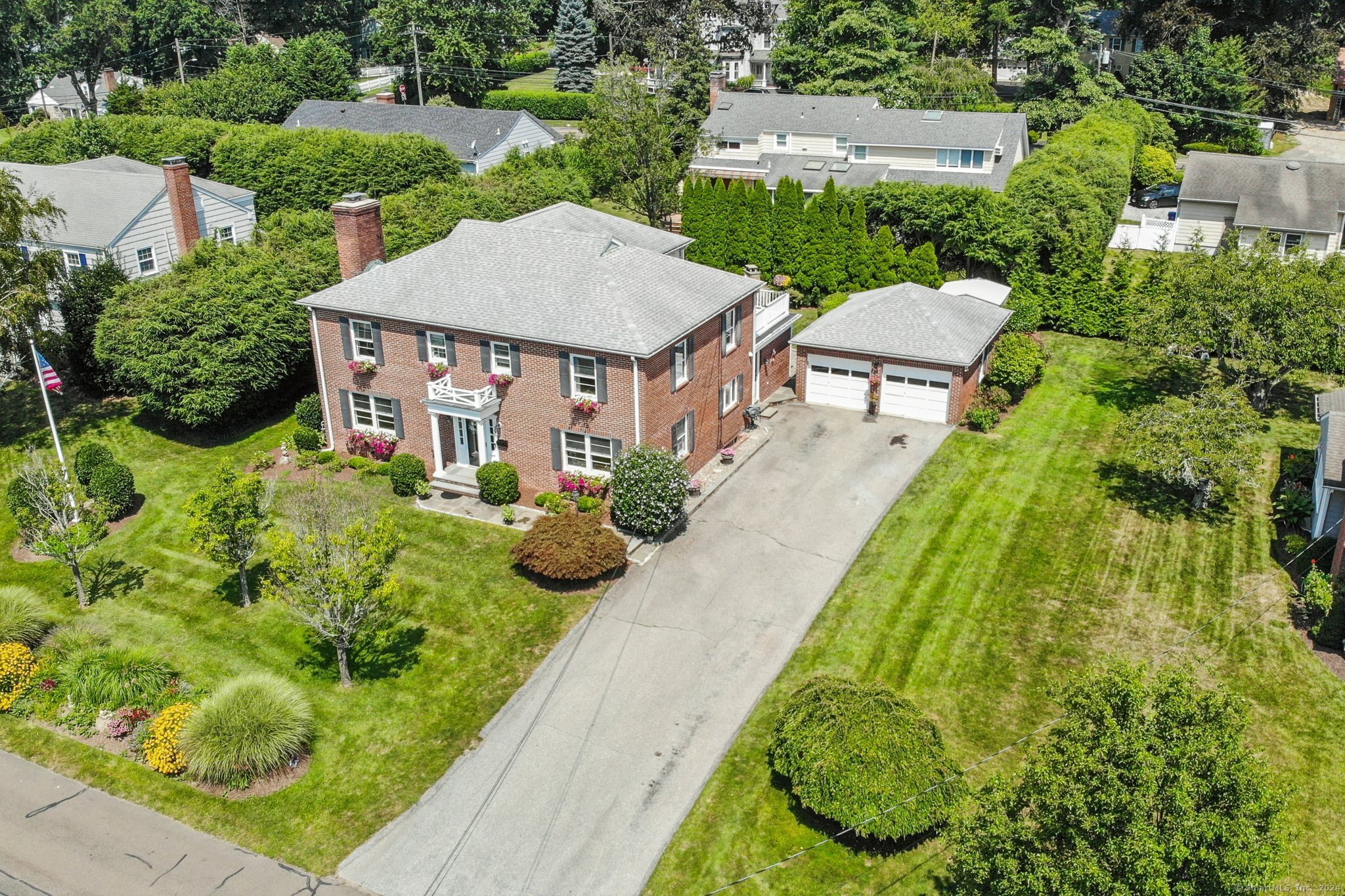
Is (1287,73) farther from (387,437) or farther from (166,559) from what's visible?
(166,559)

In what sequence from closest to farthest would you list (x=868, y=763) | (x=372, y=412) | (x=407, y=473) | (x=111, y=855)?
(x=868, y=763) → (x=111, y=855) → (x=407, y=473) → (x=372, y=412)

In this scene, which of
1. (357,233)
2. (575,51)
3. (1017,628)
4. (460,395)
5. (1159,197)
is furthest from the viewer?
(575,51)

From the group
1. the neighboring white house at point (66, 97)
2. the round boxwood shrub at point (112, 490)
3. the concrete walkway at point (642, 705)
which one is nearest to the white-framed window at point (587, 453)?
the concrete walkway at point (642, 705)

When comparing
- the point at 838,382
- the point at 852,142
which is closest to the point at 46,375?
the point at 838,382

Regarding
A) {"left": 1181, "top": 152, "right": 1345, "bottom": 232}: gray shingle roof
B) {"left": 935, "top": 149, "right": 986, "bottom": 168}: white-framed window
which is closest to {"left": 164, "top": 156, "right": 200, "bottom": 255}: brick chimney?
{"left": 935, "top": 149, "right": 986, "bottom": 168}: white-framed window

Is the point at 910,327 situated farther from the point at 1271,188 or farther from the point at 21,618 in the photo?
the point at 21,618

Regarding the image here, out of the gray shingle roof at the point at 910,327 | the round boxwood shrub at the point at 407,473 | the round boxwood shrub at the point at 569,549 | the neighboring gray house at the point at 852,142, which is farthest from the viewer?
the neighboring gray house at the point at 852,142

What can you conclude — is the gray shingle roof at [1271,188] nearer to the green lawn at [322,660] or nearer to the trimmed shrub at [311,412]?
the green lawn at [322,660]
